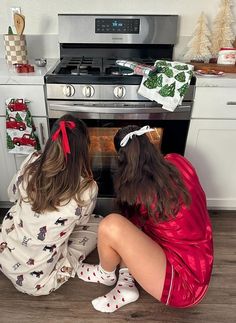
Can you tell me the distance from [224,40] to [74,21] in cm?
88

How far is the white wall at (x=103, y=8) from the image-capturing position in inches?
66.4

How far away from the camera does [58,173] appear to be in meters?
1.05

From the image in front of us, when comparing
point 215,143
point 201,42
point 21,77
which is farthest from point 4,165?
point 201,42

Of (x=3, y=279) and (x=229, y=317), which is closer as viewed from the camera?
(x=229, y=317)

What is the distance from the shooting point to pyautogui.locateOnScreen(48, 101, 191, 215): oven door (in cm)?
140

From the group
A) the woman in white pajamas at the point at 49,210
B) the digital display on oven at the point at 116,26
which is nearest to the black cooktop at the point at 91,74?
the digital display on oven at the point at 116,26

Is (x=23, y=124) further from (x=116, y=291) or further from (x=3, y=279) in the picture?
(x=116, y=291)

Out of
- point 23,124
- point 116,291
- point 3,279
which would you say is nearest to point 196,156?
point 116,291

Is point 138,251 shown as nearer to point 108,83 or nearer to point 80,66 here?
point 108,83

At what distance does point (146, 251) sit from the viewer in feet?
3.46

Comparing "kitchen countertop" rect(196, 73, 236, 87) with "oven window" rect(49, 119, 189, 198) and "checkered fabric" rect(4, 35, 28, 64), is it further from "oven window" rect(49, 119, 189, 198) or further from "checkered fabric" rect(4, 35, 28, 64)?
"checkered fabric" rect(4, 35, 28, 64)

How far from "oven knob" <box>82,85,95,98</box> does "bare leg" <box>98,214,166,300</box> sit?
611 mm

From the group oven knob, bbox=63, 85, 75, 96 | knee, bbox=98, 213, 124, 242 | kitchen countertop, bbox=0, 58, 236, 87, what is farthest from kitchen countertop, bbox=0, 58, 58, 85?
knee, bbox=98, 213, 124, 242

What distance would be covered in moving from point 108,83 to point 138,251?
78cm
